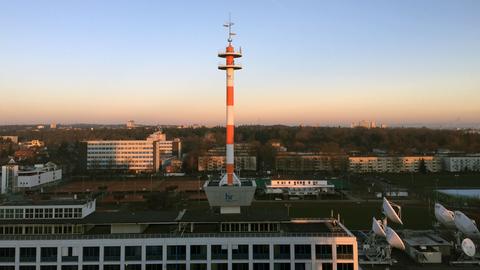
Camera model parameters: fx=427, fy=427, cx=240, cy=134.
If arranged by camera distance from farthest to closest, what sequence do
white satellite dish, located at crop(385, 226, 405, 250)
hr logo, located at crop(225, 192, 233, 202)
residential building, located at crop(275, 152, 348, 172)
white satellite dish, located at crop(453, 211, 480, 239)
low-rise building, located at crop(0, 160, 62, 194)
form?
1. residential building, located at crop(275, 152, 348, 172)
2. low-rise building, located at crop(0, 160, 62, 194)
3. white satellite dish, located at crop(453, 211, 480, 239)
4. hr logo, located at crop(225, 192, 233, 202)
5. white satellite dish, located at crop(385, 226, 405, 250)

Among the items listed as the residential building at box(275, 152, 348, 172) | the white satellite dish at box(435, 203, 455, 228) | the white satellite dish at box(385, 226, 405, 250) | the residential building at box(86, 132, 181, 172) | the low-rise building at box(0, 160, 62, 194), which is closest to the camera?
the white satellite dish at box(385, 226, 405, 250)

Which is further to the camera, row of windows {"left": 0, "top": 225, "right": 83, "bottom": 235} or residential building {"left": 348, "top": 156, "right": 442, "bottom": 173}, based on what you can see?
residential building {"left": 348, "top": 156, "right": 442, "bottom": 173}

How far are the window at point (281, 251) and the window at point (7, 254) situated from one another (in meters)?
10.3

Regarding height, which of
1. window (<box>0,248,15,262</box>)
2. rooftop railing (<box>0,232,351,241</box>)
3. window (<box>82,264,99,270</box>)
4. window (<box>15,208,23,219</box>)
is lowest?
window (<box>82,264,99,270</box>)

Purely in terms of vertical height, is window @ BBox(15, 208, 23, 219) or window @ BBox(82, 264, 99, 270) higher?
window @ BBox(15, 208, 23, 219)

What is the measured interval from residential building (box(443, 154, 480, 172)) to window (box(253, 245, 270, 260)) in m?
59.9

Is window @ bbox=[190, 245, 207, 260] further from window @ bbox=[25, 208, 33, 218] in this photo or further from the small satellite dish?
the small satellite dish

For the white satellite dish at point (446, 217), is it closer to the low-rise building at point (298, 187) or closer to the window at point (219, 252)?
the window at point (219, 252)

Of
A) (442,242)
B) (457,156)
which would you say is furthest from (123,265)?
(457,156)

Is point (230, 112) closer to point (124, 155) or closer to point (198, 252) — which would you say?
point (198, 252)

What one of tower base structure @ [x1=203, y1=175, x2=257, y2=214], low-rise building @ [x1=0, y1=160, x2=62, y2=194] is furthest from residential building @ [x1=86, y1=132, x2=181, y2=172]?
tower base structure @ [x1=203, y1=175, x2=257, y2=214]

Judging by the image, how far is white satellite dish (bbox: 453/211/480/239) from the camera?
22188mm

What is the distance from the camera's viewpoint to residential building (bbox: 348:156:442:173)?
222ft

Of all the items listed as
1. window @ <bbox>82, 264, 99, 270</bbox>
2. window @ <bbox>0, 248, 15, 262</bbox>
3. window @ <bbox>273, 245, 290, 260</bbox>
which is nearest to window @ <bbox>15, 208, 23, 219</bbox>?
window @ <bbox>0, 248, 15, 262</bbox>
